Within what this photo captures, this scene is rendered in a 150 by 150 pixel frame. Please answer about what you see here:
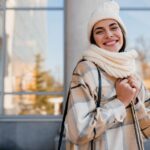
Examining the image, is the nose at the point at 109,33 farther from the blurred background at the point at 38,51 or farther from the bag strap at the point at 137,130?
the blurred background at the point at 38,51

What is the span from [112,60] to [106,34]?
13 cm

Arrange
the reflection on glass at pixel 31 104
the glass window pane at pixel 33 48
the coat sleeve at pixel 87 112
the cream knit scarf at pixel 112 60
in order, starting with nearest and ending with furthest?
the coat sleeve at pixel 87 112, the cream knit scarf at pixel 112 60, the reflection on glass at pixel 31 104, the glass window pane at pixel 33 48

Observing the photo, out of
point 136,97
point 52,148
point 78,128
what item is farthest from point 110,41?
point 52,148

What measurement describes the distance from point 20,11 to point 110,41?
4706mm

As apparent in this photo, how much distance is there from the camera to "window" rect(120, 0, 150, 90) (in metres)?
6.18

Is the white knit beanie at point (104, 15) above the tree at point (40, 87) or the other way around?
above

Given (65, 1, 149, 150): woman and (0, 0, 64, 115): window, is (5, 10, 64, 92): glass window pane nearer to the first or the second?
(0, 0, 64, 115): window

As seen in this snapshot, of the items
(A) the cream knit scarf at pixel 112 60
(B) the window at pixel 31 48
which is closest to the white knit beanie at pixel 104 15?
(A) the cream knit scarf at pixel 112 60

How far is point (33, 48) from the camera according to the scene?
20.2 feet

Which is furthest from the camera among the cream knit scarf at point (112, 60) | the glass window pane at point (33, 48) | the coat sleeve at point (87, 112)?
the glass window pane at point (33, 48)

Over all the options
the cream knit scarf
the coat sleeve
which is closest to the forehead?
the cream knit scarf

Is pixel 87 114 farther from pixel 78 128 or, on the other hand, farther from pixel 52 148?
pixel 52 148

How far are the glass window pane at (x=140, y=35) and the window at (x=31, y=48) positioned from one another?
1184 mm

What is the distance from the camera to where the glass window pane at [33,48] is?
20.2ft
